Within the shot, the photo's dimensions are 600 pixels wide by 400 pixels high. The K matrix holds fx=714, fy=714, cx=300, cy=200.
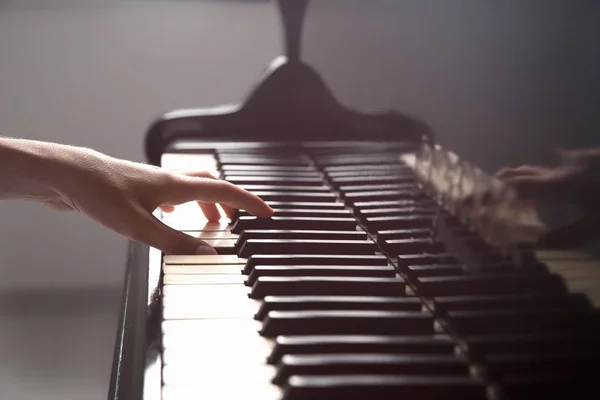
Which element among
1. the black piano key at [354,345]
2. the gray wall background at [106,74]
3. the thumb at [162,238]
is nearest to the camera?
the black piano key at [354,345]

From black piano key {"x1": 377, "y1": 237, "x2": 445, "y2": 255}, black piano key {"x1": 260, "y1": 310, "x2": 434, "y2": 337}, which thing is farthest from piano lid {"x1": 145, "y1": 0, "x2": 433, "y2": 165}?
black piano key {"x1": 260, "y1": 310, "x2": 434, "y2": 337}

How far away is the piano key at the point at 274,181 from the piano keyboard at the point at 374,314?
0.58 ft

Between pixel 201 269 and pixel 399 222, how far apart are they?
25 centimetres

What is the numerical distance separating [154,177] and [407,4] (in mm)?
415

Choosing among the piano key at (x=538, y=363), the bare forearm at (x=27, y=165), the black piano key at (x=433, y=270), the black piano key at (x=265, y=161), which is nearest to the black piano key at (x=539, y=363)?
the piano key at (x=538, y=363)

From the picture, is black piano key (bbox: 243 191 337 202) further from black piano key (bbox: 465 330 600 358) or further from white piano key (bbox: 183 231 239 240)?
black piano key (bbox: 465 330 600 358)

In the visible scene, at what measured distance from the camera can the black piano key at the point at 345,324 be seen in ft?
2.18

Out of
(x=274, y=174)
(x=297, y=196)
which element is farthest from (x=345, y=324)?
(x=274, y=174)

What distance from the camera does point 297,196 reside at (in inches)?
43.7

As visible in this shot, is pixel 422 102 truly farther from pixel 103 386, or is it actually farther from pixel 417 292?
pixel 103 386

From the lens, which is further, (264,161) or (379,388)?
(264,161)

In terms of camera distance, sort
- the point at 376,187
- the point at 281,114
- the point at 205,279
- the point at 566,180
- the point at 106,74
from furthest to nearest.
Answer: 1. the point at 106,74
2. the point at 281,114
3. the point at 376,187
4. the point at 205,279
5. the point at 566,180

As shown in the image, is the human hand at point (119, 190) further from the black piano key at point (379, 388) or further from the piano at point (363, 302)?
the black piano key at point (379, 388)

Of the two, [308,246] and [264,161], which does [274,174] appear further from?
[308,246]
